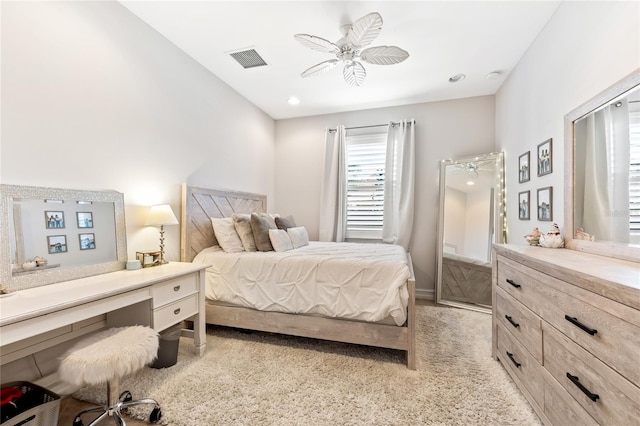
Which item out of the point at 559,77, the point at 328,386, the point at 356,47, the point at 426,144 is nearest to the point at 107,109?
the point at 356,47

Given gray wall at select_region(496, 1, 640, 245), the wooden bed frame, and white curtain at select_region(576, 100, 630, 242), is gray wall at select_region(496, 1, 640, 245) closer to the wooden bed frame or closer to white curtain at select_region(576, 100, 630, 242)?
white curtain at select_region(576, 100, 630, 242)

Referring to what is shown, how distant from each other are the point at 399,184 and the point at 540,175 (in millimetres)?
1786

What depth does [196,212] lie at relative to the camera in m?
2.85

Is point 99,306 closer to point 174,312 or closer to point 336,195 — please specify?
point 174,312

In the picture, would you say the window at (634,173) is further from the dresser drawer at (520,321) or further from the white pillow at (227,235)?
the white pillow at (227,235)

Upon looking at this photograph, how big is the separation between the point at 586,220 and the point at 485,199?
1867mm

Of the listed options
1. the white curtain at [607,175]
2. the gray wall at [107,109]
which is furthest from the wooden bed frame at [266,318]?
the white curtain at [607,175]

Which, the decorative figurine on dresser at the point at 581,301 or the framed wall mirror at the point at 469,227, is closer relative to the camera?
the decorative figurine on dresser at the point at 581,301

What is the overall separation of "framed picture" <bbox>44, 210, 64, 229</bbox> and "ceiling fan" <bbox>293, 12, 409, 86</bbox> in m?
2.05

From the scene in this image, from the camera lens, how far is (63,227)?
175 cm

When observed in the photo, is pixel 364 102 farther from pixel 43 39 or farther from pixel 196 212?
pixel 43 39

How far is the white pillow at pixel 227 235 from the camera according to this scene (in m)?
2.85

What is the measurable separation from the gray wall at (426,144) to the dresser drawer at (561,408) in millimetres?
2604

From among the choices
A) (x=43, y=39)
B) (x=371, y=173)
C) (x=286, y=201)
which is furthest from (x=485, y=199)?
(x=43, y=39)
